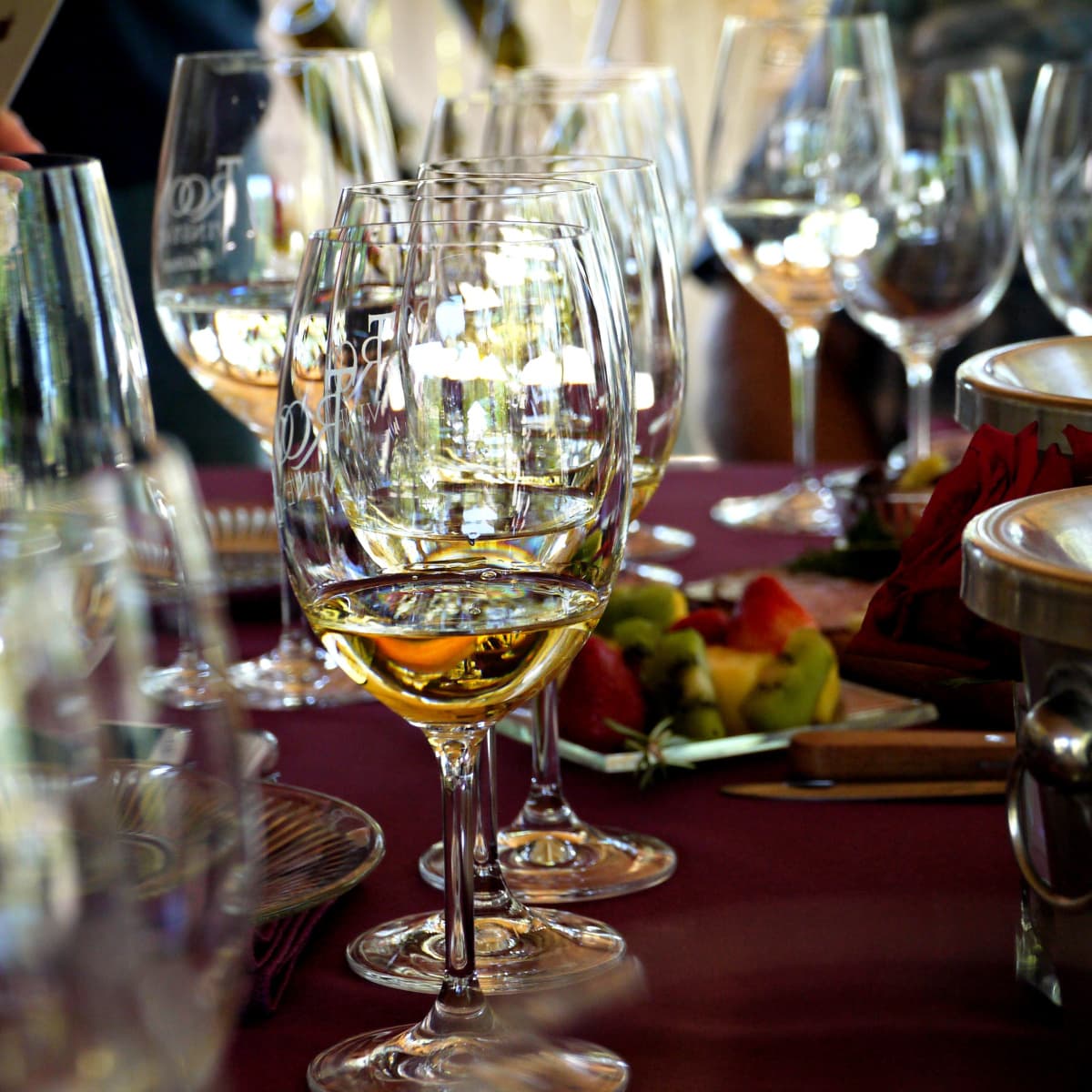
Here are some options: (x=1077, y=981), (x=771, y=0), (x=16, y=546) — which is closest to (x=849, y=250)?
(x=1077, y=981)

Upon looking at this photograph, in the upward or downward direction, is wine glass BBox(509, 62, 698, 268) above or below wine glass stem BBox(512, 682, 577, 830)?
above

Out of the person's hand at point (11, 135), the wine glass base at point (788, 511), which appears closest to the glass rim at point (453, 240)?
the person's hand at point (11, 135)

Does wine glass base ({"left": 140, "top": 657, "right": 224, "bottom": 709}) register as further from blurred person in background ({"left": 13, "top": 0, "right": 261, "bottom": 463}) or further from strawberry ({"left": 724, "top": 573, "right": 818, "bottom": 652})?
blurred person in background ({"left": 13, "top": 0, "right": 261, "bottom": 463})

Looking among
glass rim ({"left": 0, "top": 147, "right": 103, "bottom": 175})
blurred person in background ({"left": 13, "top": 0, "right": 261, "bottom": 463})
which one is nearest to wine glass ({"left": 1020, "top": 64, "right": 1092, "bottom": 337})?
glass rim ({"left": 0, "top": 147, "right": 103, "bottom": 175})

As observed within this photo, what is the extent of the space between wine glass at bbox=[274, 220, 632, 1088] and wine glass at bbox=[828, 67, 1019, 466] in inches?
33.9

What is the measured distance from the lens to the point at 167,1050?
272 millimetres

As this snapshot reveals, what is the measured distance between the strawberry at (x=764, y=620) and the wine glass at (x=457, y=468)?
0.30 metres

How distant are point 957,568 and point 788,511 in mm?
751

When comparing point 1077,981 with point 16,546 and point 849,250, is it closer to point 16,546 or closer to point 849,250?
point 16,546

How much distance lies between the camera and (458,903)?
53 cm

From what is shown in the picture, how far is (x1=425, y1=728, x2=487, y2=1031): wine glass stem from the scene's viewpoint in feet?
1.73

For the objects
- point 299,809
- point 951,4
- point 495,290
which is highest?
point 951,4

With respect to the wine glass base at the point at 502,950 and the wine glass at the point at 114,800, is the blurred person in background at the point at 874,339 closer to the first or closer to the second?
the wine glass base at the point at 502,950

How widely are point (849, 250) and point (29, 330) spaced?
90cm
